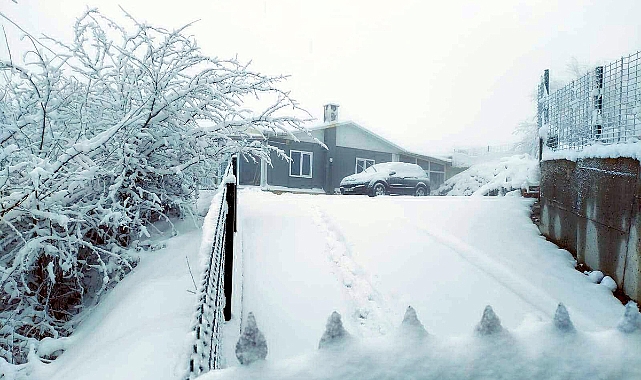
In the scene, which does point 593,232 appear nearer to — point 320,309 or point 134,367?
point 320,309

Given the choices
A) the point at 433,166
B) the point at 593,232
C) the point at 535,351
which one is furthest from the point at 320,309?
the point at 433,166

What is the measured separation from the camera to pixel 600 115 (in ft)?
22.3

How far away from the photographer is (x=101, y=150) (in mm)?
4859

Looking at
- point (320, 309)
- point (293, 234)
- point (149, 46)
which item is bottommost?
point (320, 309)

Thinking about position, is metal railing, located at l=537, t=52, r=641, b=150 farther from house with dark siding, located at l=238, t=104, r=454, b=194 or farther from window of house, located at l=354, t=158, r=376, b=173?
window of house, located at l=354, t=158, r=376, b=173

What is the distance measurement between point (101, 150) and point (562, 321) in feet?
16.2

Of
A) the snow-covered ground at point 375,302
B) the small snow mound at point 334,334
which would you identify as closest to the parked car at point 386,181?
the snow-covered ground at point 375,302

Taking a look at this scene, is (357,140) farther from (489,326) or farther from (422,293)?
(489,326)

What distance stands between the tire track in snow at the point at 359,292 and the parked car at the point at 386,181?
10.5 m

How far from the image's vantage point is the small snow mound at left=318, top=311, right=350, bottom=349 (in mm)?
Answer: 1083

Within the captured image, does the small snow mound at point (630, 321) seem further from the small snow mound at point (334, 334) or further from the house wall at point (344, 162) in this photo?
the house wall at point (344, 162)

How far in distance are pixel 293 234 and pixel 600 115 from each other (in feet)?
17.5

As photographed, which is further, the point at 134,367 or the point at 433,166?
the point at 433,166

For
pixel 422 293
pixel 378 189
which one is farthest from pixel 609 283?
pixel 378 189
